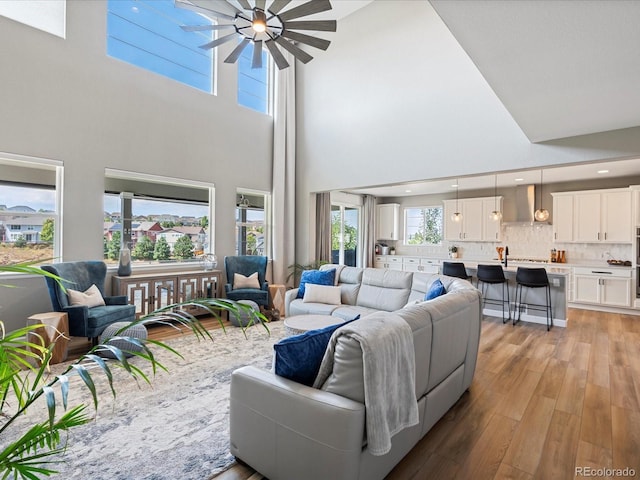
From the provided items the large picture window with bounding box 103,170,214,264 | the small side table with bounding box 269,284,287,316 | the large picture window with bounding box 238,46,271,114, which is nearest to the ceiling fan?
the large picture window with bounding box 103,170,214,264

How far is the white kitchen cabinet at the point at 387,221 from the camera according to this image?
9594mm

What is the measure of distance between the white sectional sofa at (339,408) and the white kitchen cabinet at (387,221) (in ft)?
22.8

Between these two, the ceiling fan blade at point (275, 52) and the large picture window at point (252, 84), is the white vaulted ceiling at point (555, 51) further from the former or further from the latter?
the large picture window at point (252, 84)

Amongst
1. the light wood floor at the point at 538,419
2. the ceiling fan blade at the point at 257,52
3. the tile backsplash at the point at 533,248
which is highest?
the ceiling fan blade at the point at 257,52

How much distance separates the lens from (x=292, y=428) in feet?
5.65

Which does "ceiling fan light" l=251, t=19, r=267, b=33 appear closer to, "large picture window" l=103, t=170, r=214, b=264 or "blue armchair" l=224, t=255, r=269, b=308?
"large picture window" l=103, t=170, r=214, b=264

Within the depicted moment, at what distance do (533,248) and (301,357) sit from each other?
24.8 feet

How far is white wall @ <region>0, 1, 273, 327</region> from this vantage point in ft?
13.1

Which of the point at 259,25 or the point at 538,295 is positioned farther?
the point at 538,295

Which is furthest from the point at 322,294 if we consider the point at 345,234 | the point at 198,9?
the point at 345,234

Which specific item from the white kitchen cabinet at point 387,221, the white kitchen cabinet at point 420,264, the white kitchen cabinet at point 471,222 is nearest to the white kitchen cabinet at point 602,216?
the white kitchen cabinet at point 471,222

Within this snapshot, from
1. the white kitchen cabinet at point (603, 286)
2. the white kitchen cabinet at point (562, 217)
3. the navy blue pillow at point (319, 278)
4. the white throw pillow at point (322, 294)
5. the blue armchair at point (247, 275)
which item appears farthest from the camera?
the white kitchen cabinet at point (562, 217)

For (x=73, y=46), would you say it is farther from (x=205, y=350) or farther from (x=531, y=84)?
(x=531, y=84)

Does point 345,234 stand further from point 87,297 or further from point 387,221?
point 87,297
